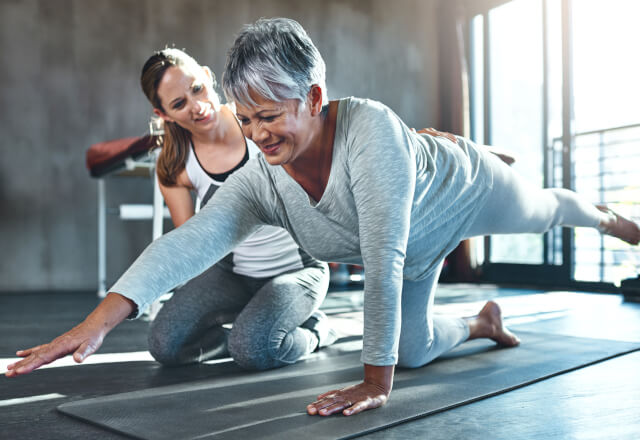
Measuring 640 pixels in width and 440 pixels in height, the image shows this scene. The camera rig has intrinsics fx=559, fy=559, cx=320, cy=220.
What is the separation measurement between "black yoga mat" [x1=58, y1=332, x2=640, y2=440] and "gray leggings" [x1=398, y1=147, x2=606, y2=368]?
0.05 m

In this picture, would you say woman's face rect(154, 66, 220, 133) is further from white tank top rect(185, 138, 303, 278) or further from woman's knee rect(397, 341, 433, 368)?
woman's knee rect(397, 341, 433, 368)

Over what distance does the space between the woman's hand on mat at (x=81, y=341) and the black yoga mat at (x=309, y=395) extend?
0.18 metres

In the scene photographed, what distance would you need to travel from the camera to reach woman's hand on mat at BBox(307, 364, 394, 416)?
3.25 feet

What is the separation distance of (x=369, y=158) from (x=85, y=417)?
2.25 ft

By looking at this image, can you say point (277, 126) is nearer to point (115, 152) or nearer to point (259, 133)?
point (259, 133)

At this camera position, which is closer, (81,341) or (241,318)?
(81,341)

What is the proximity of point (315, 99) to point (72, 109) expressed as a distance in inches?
124

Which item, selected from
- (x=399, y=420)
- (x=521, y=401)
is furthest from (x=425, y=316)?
(x=399, y=420)

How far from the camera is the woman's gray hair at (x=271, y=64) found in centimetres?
96

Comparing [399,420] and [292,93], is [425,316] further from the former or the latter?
[292,93]

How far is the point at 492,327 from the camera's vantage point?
163 centimetres

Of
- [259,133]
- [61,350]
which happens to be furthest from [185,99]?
[61,350]

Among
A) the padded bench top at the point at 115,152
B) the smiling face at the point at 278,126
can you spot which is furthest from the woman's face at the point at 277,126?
the padded bench top at the point at 115,152

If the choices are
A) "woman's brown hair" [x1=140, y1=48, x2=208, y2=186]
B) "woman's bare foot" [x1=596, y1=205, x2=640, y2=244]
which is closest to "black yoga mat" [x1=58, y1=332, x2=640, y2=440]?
"woman's bare foot" [x1=596, y1=205, x2=640, y2=244]
